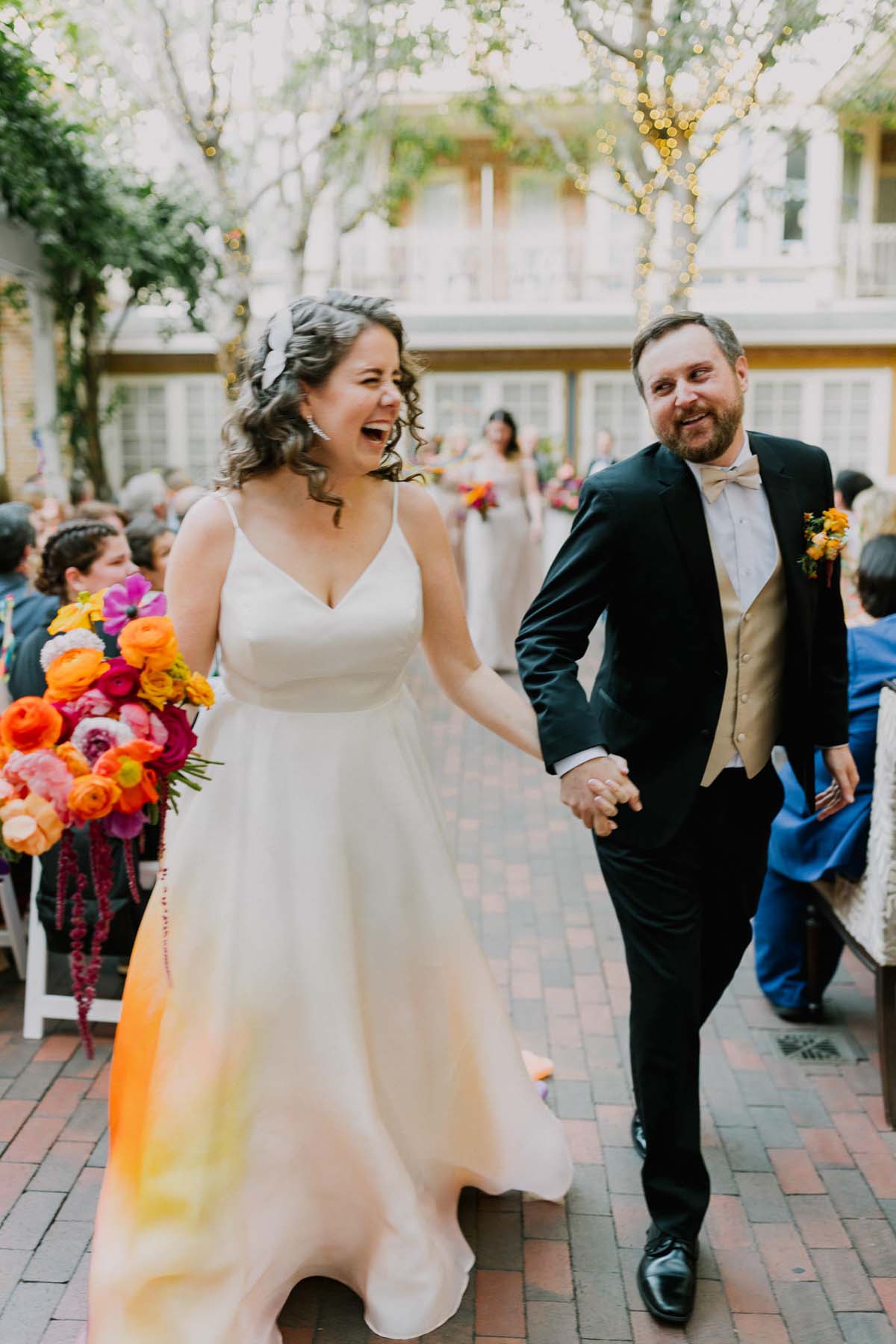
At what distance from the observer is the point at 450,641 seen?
2.90 metres

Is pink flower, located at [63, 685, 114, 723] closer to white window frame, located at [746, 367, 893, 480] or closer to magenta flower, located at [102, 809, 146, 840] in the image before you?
magenta flower, located at [102, 809, 146, 840]

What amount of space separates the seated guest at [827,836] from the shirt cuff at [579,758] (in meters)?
1.33

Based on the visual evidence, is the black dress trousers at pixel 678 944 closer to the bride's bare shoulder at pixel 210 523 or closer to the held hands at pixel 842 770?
the held hands at pixel 842 770

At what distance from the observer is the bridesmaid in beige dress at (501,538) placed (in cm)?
1012

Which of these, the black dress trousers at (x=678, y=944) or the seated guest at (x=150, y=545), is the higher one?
the seated guest at (x=150, y=545)

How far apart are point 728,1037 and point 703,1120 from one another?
54 cm

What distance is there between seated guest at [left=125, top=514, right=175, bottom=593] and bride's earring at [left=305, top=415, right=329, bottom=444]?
289 centimetres

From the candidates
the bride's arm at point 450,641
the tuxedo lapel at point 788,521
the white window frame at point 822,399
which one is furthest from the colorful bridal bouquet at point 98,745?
the white window frame at point 822,399

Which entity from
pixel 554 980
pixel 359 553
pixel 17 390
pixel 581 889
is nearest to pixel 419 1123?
pixel 359 553

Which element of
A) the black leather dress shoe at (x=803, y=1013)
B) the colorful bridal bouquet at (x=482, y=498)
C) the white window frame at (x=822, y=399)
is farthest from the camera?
the white window frame at (x=822, y=399)

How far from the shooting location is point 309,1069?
256 centimetres

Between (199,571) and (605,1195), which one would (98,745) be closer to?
(199,571)

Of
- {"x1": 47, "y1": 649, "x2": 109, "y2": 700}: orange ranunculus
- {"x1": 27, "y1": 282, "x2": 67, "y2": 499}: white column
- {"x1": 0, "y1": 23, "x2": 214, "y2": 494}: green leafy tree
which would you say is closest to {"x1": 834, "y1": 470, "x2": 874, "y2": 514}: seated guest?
{"x1": 47, "y1": 649, "x2": 109, "y2": 700}: orange ranunculus

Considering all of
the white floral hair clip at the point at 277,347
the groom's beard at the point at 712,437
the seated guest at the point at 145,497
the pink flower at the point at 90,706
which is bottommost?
the pink flower at the point at 90,706
